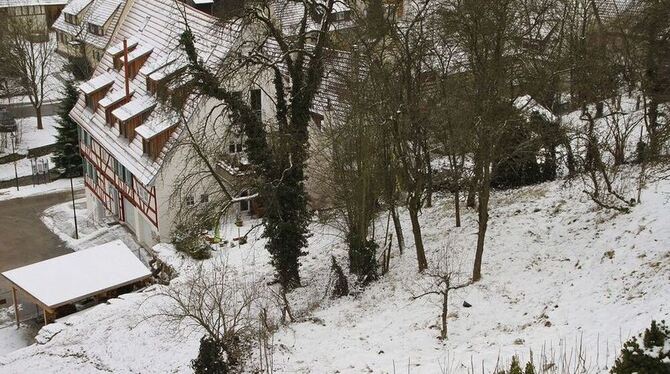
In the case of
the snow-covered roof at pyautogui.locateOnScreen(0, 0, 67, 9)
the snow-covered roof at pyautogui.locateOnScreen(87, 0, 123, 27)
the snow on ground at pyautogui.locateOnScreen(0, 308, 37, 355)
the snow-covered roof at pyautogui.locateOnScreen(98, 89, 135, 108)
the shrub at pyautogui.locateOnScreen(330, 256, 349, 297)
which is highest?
the snow-covered roof at pyautogui.locateOnScreen(0, 0, 67, 9)

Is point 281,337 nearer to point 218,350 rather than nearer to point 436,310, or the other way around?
point 218,350

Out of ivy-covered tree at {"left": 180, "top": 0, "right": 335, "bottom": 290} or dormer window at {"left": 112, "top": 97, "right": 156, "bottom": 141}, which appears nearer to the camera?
ivy-covered tree at {"left": 180, "top": 0, "right": 335, "bottom": 290}

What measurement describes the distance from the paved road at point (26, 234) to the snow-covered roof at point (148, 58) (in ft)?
16.6

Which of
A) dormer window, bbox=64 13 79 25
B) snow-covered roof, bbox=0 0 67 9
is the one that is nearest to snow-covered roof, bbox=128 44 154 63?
dormer window, bbox=64 13 79 25

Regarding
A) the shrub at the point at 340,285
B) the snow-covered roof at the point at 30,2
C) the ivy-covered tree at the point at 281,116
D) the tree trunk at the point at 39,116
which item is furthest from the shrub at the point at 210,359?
the snow-covered roof at the point at 30,2

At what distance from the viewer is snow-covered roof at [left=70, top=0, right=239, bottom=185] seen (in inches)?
1247

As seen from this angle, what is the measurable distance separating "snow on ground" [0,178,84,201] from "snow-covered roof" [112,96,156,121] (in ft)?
39.0

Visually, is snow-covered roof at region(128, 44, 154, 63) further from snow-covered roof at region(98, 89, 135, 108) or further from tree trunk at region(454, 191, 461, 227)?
tree trunk at region(454, 191, 461, 227)

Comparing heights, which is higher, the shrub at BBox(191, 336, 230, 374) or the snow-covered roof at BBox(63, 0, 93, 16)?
the snow-covered roof at BBox(63, 0, 93, 16)

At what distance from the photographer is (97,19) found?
53656mm

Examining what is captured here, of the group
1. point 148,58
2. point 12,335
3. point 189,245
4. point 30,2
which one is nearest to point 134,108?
point 148,58

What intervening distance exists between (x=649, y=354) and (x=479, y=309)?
7783 mm

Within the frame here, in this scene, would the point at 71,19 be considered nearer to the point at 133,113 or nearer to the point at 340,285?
the point at 133,113

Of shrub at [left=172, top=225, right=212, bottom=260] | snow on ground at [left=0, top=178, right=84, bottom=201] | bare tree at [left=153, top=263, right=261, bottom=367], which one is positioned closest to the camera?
bare tree at [left=153, top=263, right=261, bottom=367]
